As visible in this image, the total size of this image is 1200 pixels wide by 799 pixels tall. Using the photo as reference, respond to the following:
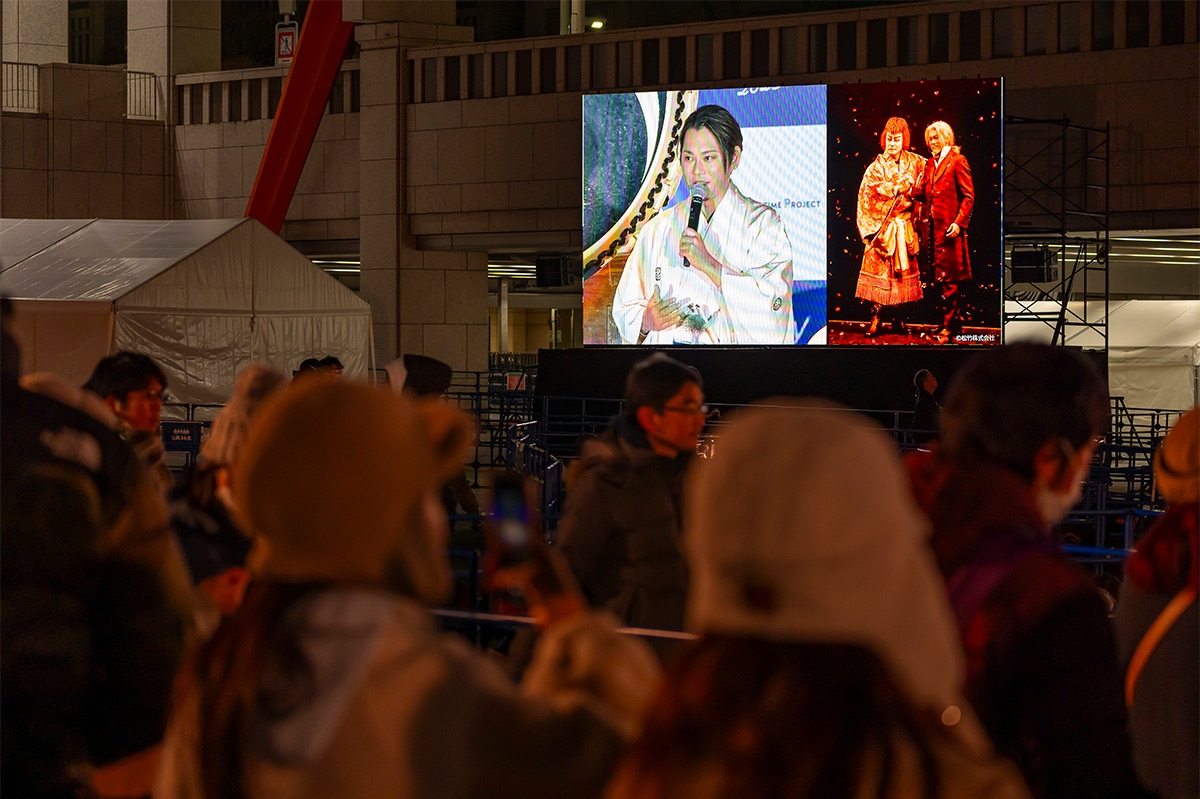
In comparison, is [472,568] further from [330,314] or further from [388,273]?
[388,273]

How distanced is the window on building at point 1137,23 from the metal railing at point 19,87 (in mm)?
21885

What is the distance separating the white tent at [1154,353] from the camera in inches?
925

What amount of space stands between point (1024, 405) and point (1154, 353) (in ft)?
77.1

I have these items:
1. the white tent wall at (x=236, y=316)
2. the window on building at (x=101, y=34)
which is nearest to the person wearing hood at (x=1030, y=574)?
the white tent wall at (x=236, y=316)

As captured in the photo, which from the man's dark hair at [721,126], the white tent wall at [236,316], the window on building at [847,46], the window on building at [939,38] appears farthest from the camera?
the window on building at [847,46]

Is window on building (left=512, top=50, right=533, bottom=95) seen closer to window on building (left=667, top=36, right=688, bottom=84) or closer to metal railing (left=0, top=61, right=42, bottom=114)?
window on building (left=667, top=36, right=688, bottom=84)

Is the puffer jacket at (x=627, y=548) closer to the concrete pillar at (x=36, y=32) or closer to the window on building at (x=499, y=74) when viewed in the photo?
the window on building at (x=499, y=74)

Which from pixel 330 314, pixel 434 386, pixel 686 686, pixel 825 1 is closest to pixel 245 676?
pixel 686 686

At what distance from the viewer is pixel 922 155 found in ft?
60.7

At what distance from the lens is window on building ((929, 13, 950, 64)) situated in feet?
68.2

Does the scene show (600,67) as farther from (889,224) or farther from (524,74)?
(889,224)

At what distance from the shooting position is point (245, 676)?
65.2 inches

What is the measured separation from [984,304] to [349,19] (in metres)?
13.4

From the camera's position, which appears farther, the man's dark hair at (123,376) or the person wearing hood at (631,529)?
the man's dark hair at (123,376)
